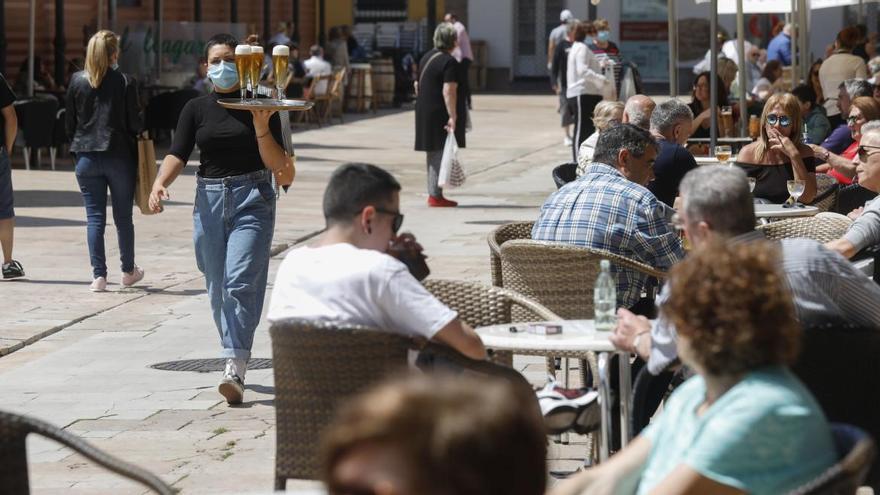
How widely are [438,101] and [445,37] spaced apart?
590mm

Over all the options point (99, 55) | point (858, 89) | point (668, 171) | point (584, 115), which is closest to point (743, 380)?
point (668, 171)

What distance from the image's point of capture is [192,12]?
96.3ft

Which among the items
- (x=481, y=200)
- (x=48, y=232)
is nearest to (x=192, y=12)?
(x=481, y=200)

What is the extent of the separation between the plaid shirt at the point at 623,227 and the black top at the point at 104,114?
4785 millimetres

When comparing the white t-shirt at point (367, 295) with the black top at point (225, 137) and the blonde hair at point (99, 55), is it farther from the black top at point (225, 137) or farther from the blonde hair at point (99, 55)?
the blonde hair at point (99, 55)

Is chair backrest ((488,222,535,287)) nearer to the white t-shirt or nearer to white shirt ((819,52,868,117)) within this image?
the white t-shirt

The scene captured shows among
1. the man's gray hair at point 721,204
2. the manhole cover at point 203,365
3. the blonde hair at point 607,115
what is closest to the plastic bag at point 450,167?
the blonde hair at point 607,115

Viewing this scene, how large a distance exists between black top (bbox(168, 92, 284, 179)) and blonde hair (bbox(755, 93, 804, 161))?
9.70 feet

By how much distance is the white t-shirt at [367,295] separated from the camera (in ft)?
14.1

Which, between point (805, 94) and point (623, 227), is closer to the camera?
point (623, 227)

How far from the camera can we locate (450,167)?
48.8 ft

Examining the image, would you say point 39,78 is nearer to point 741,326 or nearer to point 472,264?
point 472,264

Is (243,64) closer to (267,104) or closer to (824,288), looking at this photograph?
(267,104)

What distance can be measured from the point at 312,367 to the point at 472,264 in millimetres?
6907
